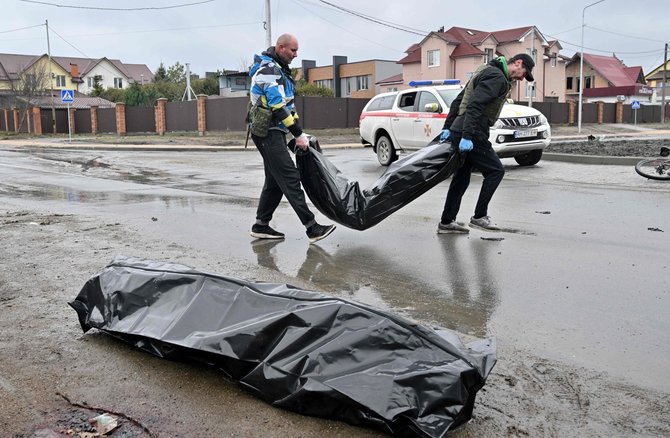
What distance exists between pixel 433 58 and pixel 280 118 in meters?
58.2

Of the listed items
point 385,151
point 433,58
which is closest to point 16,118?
point 433,58

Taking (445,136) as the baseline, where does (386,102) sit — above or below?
above

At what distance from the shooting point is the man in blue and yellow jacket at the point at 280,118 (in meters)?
5.86

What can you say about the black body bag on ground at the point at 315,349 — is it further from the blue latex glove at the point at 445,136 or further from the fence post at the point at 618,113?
the fence post at the point at 618,113

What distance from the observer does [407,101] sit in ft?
50.2

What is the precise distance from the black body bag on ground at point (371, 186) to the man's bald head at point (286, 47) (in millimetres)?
852

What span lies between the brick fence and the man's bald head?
30.1 meters

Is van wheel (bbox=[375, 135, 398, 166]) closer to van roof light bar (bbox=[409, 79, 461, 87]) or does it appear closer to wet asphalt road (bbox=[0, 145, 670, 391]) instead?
van roof light bar (bbox=[409, 79, 461, 87])

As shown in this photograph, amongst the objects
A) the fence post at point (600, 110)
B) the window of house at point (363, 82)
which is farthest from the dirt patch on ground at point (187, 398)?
the window of house at point (363, 82)

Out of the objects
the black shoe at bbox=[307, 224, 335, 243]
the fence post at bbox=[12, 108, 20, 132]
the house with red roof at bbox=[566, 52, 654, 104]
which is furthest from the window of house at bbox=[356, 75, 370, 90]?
the black shoe at bbox=[307, 224, 335, 243]

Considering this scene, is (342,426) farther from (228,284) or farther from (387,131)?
(387,131)

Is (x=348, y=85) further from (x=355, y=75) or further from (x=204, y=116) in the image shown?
(x=204, y=116)

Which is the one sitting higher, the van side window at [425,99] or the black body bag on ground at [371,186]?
the van side window at [425,99]

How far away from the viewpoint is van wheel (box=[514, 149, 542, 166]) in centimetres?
1435
